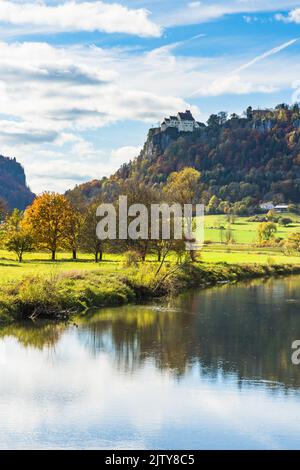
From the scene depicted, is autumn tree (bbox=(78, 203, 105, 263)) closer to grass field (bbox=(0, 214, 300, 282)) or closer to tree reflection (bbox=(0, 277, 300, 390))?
grass field (bbox=(0, 214, 300, 282))

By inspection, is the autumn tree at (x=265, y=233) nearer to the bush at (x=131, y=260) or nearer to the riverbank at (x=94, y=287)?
the riverbank at (x=94, y=287)

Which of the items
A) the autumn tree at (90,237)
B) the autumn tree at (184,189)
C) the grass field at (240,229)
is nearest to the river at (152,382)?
the autumn tree at (90,237)

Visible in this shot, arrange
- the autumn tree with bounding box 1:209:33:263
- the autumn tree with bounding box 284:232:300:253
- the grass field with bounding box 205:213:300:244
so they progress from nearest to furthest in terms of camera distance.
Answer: the autumn tree with bounding box 1:209:33:263 → the autumn tree with bounding box 284:232:300:253 → the grass field with bounding box 205:213:300:244

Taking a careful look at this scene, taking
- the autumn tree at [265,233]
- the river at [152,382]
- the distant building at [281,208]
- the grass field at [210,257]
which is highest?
the distant building at [281,208]

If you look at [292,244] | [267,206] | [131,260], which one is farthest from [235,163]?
[131,260]

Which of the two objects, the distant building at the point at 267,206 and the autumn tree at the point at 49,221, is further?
the distant building at the point at 267,206

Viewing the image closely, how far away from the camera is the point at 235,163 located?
18300 cm

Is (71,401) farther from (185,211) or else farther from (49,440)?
(185,211)

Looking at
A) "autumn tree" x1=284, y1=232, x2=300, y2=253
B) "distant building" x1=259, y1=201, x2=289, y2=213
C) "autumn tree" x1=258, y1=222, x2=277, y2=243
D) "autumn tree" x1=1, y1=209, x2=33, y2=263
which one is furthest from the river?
"distant building" x1=259, y1=201, x2=289, y2=213

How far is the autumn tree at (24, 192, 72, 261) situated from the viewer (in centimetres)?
5244

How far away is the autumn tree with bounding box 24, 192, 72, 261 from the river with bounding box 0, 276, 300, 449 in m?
21.4

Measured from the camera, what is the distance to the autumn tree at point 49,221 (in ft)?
172

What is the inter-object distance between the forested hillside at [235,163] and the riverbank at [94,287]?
110m

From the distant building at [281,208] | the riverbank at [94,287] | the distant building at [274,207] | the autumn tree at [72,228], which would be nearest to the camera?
the riverbank at [94,287]
